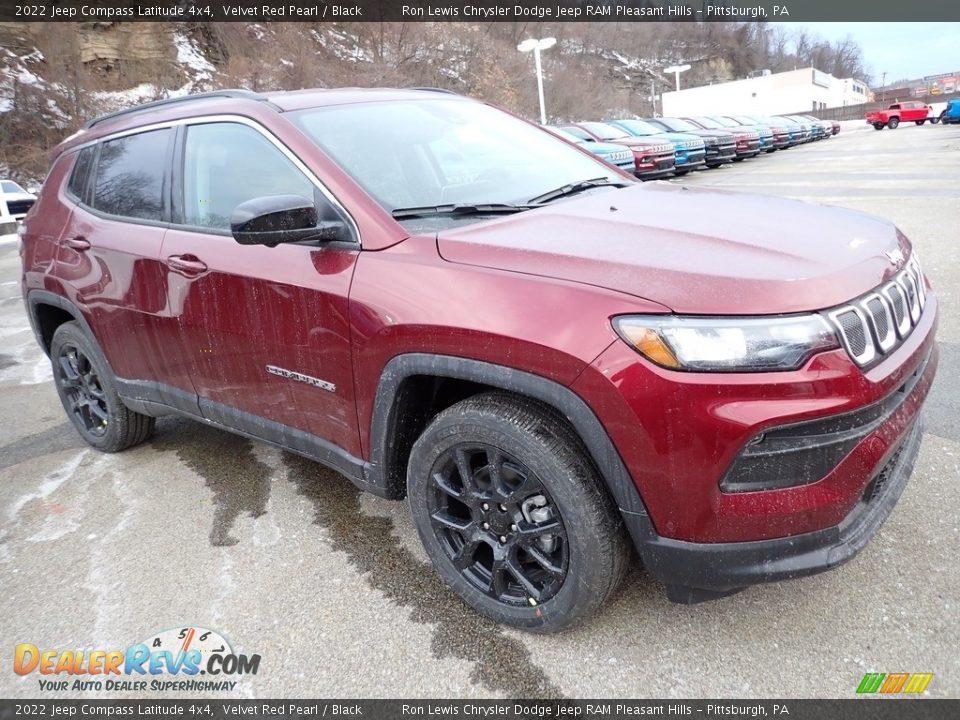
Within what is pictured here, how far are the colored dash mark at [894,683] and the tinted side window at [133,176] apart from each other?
317cm

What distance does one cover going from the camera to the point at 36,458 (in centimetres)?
402

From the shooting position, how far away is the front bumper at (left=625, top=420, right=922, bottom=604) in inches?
73.0

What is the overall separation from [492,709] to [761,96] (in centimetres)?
8254

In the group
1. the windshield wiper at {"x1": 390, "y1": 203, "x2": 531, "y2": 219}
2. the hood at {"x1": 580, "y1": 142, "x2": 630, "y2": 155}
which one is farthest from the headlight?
the hood at {"x1": 580, "y1": 142, "x2": 630, "y2": 155}

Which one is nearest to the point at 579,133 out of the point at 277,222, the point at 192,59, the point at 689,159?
the point at 689,159

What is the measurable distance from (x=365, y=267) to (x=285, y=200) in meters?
0.34

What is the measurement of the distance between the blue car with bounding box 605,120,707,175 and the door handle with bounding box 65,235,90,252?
50.3ft

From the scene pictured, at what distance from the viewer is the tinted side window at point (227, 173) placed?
2617 mm

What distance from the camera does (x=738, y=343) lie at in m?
1.75

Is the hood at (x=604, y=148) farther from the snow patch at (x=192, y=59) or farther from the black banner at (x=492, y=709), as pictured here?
the snow patch at (x=192, y=59)

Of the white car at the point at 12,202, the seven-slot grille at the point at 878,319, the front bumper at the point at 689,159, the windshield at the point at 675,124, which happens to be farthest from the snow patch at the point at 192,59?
the seven-slot grille at the point at 878,319

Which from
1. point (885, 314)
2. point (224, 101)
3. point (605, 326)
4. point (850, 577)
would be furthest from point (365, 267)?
point (850, 577)

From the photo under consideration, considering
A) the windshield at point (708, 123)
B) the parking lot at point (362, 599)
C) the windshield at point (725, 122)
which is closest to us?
the parking lot at point (362, 599)

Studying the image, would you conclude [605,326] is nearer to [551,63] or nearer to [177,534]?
[177,534]
